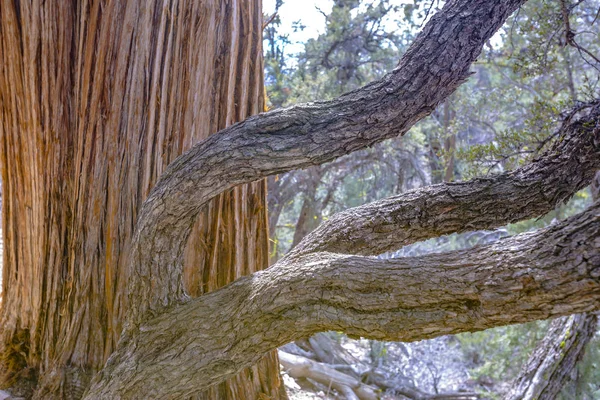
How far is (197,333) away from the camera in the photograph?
6.18 ft

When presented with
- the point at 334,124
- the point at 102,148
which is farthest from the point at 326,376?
the point at 334,124

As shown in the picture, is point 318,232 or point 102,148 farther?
point 102,148

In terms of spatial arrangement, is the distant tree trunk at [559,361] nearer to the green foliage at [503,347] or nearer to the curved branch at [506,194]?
the green foliage at [503,347]

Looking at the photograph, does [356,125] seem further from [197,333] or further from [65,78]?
[65,78]

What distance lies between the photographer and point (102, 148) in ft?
8.20

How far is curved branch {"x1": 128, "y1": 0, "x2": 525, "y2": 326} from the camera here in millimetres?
1900

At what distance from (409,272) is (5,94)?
2272 millimetres

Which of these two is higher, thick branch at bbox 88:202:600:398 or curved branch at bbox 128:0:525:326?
curved branch at bbox 128:0:525:326

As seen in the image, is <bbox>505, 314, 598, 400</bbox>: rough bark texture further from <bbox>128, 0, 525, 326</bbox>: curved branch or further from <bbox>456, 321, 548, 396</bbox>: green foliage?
<bbox>128, 0, 525, 326</bbox>: curved branch

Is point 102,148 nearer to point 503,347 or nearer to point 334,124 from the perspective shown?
point 334,124

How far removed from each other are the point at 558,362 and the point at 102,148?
3.44 meters

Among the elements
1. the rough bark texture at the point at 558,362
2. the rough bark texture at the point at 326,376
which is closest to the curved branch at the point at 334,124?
the rough bark texture at the point at 558,362

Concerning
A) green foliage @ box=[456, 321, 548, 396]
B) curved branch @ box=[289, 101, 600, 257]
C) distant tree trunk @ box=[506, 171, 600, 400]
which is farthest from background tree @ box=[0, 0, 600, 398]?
green foliage @ box=[456, 321, 548, 396]

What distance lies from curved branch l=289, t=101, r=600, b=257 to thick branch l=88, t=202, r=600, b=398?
0.34 meters
